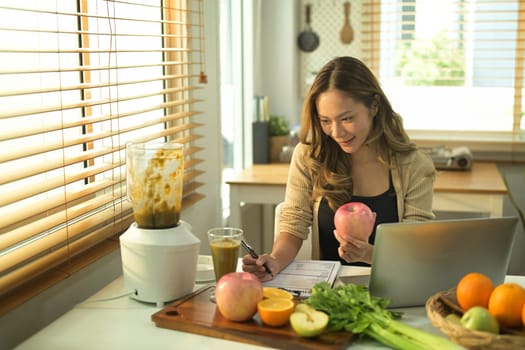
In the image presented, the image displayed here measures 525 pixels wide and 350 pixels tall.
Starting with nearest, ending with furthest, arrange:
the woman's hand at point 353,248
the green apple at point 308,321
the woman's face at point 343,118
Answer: the green apple at point 308,321
the woman's hand at point 353,248
the woman's face at point 343,118

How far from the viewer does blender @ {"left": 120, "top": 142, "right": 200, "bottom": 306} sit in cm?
171

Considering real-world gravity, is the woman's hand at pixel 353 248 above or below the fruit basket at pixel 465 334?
above

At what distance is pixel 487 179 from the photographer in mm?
3258

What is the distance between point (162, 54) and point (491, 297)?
158cm

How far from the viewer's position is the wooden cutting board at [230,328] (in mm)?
1464

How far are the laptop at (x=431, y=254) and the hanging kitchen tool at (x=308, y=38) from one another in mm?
2495

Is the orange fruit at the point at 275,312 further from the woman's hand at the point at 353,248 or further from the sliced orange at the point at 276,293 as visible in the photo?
the woman's hand at the point at 353,248

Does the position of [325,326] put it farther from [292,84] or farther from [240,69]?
[292,84]

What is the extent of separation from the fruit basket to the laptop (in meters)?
0.13

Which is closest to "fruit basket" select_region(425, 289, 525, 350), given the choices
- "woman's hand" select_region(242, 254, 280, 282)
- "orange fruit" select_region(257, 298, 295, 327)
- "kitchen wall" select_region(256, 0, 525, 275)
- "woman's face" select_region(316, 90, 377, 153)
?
"orange fruit" select_region(257, 298, 295, 327)

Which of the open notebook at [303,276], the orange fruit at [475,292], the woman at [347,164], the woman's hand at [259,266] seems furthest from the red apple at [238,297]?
the woman at [347,164]

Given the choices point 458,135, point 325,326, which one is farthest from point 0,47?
point 458,135

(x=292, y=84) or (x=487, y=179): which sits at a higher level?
(x=292, y=84)


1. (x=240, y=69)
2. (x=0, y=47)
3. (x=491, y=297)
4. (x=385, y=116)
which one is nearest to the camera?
(x=491, y=297)
